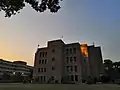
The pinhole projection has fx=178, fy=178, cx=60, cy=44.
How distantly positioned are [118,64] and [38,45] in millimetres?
36332

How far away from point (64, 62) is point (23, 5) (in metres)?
46.1

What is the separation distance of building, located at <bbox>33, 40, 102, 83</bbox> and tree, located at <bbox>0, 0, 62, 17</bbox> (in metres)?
42.0

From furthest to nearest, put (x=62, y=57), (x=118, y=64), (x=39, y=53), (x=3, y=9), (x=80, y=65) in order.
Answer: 1. (x=118, y=64)
2. (x=39, y=53)
3. (x=62, y=57)
4. (x=80, y=65)
5. (x=3, y=9)

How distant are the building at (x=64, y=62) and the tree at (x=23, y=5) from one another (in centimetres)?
4199

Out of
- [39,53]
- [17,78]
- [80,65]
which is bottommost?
[17,78]

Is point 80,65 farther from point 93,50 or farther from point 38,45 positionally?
point 38,45

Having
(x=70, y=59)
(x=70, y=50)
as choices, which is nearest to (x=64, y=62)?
(x=70, y=59)

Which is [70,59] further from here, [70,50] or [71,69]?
[71,69]

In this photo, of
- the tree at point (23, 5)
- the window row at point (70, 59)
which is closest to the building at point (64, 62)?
the window row at point (70, 59)

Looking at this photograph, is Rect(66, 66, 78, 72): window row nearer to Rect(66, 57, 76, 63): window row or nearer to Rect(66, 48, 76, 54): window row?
Rect(66, 57, 76, 63): window row

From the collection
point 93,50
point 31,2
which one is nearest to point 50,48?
point 93,50

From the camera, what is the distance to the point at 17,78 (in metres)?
61.7

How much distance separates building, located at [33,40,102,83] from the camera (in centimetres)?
5294

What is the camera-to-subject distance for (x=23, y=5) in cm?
1021
